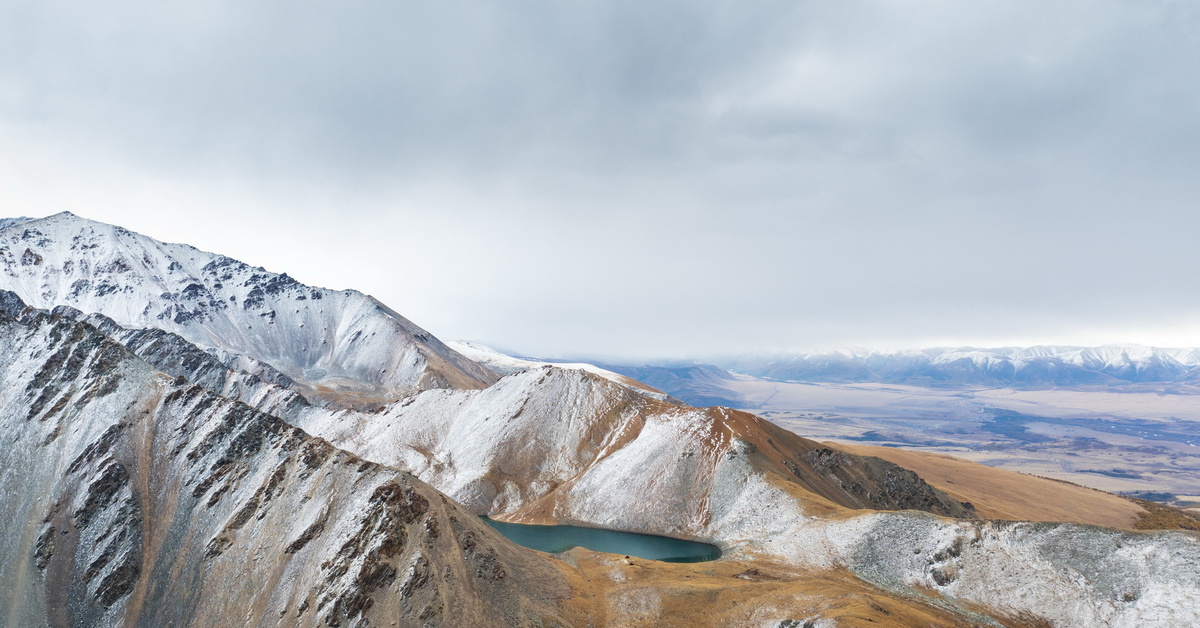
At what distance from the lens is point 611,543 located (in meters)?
112

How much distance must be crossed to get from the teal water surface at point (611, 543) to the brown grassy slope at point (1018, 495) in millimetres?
79717

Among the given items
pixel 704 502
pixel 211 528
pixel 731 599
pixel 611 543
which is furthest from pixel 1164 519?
pixel 211 528

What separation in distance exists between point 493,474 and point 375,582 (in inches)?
3101

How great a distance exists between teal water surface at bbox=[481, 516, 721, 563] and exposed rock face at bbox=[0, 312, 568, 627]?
29.2 meters

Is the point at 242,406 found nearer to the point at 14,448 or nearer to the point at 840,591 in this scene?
the point at 14,448

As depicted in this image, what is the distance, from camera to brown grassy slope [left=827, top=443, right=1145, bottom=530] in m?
142

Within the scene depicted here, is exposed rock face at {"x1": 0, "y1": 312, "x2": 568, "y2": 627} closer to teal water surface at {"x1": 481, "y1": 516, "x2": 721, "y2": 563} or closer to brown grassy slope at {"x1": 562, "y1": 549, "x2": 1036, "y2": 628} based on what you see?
brown grassy slope at {"x1": 562, "y1": 549, "x2": 1036, "y2": 628}

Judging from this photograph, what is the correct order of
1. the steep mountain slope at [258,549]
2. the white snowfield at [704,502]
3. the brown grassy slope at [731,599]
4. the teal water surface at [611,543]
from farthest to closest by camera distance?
the teal water surface at [611,543], the steep mountain slope at [258,549], the white snowfield at [704,502], the brown grassy slope at [731,599]

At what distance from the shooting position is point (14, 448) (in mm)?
87625

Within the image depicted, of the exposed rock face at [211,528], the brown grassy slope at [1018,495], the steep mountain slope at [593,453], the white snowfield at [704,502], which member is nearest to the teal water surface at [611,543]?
the white snowfield at [704,502]

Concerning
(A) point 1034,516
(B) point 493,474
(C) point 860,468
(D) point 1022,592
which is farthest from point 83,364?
(A) point 1034,516

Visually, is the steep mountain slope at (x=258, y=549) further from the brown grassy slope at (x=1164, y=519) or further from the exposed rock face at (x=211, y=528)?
the brown grassy slope at (x=1164, y=519)

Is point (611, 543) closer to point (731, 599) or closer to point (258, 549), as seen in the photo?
point (731, 599)

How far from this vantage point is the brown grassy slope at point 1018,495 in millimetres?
142250
